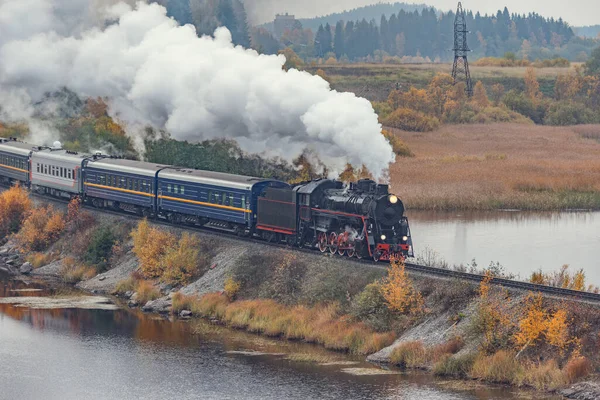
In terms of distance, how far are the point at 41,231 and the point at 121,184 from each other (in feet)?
24.8

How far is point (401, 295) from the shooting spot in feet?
146

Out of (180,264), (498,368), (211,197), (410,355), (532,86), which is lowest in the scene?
(410,355)

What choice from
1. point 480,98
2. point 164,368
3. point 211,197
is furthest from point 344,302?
point 480,98

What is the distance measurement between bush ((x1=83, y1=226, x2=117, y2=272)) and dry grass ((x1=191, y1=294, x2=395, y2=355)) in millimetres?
12782

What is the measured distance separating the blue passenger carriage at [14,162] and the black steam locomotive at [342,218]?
114ft

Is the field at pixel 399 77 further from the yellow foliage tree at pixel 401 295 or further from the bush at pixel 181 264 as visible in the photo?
the yellow foliage tree at pixel 401 295

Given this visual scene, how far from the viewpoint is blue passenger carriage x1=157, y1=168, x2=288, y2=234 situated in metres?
55.6

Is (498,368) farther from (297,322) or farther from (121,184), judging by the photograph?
(121,184)

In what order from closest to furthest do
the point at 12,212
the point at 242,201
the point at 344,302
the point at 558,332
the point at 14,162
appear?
the point at 558,332
the point at 344,302
the point at 242,201
the point at 12,212
the point at 14,162

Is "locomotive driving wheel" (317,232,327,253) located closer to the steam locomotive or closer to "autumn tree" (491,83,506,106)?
the steam locomotive

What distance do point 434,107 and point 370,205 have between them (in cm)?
8620

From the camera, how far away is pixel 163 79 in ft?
206

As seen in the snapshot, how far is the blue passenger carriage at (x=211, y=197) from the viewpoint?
182 feet

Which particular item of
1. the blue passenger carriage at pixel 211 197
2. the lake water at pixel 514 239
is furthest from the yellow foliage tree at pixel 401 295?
the lake water at pixel 514 239
